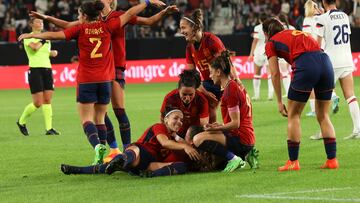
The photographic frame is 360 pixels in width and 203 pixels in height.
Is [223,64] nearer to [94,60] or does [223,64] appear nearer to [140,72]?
[94,60]

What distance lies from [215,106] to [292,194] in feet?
12.5

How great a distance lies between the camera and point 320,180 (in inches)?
423

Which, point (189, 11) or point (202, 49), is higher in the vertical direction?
point (202, 49)

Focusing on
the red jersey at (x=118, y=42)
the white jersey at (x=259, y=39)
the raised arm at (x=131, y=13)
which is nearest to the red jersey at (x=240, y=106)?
the raised arm at (x=131, y=13)

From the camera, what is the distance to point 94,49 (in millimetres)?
12750

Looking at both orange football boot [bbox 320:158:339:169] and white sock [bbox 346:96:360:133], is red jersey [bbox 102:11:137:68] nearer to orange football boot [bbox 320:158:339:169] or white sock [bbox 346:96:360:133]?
orange football boot [bbox 320:158:339:169]

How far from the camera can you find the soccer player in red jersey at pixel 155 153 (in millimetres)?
11453

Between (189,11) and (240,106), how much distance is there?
26.9 m

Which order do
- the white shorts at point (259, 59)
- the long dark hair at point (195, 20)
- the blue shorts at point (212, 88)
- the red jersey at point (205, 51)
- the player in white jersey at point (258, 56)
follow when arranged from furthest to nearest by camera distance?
the white shorts at point (259, 59) → the player in white jersey at point (258, 56) → the blue shorts at point (212, 88) → the red jersey at point (205, 51) → the long dark hair at point (195, 20)

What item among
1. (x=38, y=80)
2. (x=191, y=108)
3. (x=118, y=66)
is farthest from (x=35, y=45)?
(x=191, y=108)

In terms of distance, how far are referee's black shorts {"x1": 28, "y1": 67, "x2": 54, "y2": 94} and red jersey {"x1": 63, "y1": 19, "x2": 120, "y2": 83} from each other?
600cm

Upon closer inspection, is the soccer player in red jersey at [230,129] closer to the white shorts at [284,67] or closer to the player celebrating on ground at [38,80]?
the player celebrating on ground at [38,80]

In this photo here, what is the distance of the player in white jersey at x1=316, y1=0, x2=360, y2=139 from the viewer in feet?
50.8

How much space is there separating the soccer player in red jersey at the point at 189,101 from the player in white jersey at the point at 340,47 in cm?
381
